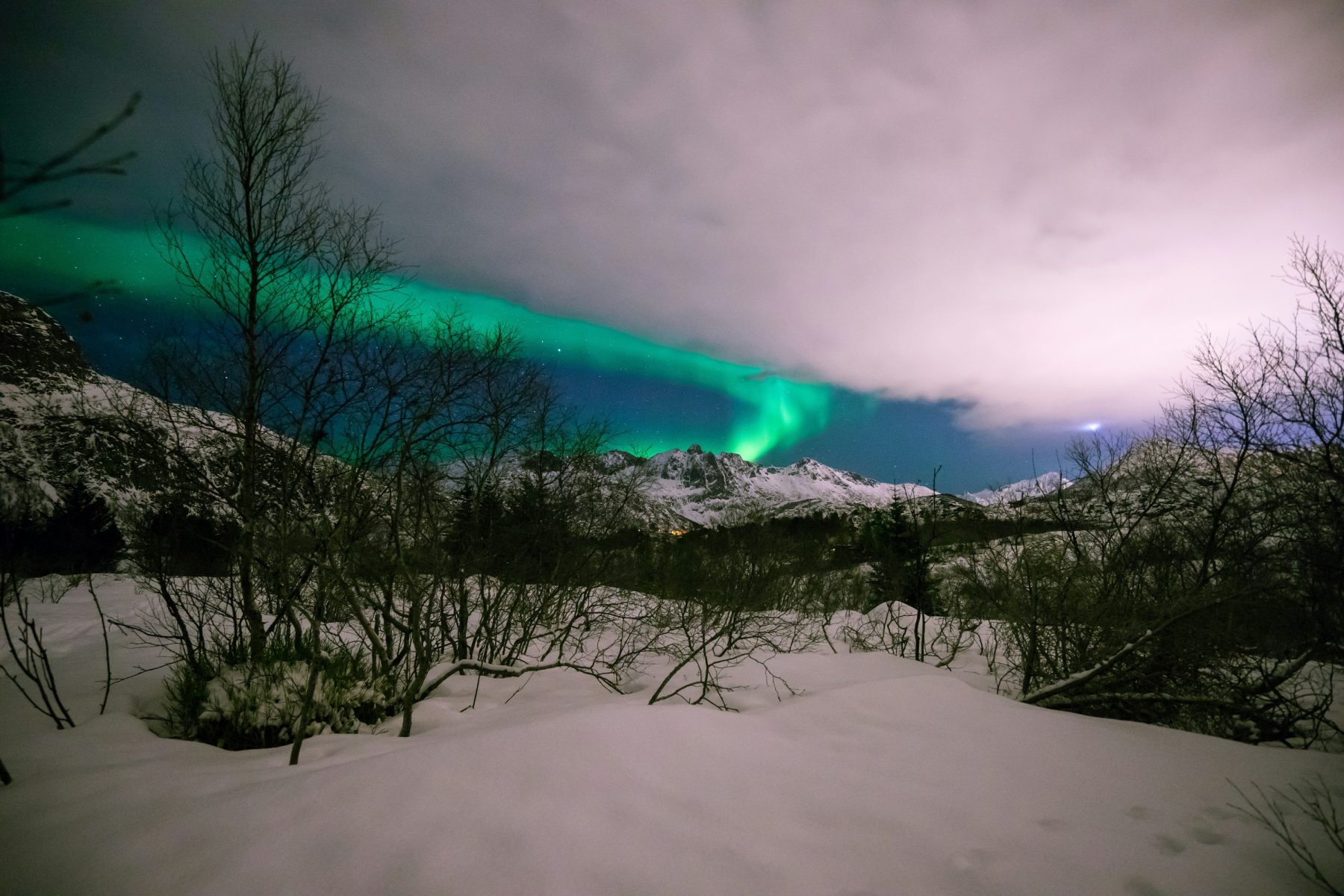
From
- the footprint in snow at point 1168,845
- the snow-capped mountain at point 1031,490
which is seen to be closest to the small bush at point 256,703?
the footprint in snow at point 1168,845

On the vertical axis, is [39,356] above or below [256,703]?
above

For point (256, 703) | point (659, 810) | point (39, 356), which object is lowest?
point (256, 703)

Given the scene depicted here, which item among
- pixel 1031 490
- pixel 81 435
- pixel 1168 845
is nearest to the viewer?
pixel 1168 845

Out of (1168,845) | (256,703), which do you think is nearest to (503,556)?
(256,703)

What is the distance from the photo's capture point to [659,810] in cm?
233

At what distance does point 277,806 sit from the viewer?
215 centimetres

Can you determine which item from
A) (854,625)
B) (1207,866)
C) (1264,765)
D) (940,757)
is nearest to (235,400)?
(940,757)

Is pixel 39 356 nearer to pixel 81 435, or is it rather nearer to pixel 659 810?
pixel 81 435

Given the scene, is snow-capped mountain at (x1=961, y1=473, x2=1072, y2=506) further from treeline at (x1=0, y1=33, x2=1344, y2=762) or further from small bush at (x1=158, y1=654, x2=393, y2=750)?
small bush at (x1=158, y1=654, x2=393, y2=750)

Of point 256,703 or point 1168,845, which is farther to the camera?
point 256,703

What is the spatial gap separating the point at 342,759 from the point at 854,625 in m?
12.8

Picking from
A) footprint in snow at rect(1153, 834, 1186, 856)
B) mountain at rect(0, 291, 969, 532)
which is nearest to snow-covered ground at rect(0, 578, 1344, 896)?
footprint in snow at rect(1153, 834, 1186, 856)

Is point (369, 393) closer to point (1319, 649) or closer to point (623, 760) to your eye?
point (623, 760)

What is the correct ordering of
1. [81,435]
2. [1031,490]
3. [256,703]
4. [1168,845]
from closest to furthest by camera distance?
[1168,845]
[256,703]
[81,435]
[1031,490]
